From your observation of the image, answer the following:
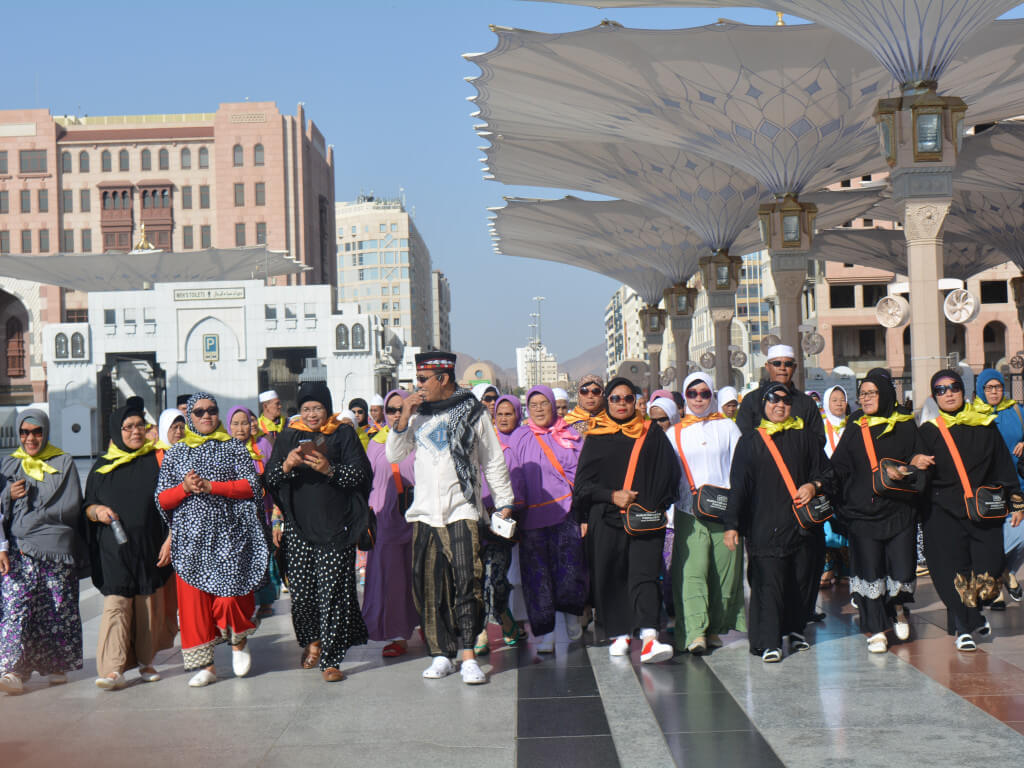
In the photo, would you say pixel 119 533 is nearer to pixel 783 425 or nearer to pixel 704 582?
pixel 704 582

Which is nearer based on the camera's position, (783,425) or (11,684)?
(11,684)

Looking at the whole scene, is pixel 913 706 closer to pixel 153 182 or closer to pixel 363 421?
pixel 363 421

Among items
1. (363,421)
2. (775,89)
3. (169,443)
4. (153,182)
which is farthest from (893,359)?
(169,443)

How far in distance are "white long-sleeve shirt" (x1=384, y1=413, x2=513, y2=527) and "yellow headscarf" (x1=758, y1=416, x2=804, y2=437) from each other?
1.47 metres

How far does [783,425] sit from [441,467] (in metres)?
1.88

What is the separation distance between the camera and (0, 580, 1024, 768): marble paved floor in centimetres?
430

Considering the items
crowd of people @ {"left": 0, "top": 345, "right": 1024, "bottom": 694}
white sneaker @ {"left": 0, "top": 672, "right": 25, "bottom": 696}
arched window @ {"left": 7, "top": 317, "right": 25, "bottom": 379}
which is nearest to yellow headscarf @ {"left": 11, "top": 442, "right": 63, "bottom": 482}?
→ crowd of people @ {"left": 0, "top": 345, "right": 1024, "bottom": 694}

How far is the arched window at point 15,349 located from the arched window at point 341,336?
27128 mm

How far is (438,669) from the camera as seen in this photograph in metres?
5.74

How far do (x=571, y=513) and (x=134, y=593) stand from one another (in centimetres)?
245

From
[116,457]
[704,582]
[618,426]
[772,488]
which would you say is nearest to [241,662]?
[116,457]

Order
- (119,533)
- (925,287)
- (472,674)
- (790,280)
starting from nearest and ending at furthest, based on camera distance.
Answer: (472,674), (119,533), (925,287), (790,280)

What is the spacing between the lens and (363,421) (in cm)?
1002

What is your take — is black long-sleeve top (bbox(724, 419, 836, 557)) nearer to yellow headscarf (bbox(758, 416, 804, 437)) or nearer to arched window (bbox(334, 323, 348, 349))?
yellow headscarf (bbox(758, 416, 804, 437))
